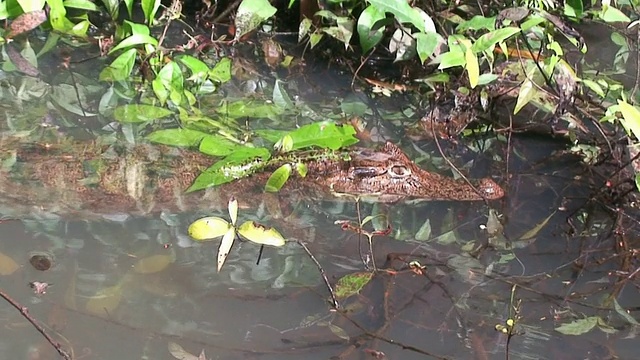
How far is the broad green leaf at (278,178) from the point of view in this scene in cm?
202

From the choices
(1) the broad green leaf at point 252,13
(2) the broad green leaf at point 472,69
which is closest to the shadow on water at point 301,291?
(2) the broad green leaf at point 472,69

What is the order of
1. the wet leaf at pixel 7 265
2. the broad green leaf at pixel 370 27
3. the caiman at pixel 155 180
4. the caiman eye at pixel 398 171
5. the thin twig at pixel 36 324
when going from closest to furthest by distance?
1. the thin twig at pixel 36 324
2. the wet leaf at pixel 7 265
3. the caiman at pixel 155 180
4. the caiman eye at pixel 398 171
5. the broad green leaf at pixel 370 27

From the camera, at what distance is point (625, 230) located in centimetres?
200

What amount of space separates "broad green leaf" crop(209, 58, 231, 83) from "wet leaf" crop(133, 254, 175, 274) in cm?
98

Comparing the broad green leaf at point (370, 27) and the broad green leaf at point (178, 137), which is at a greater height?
the broad green leaf at point (370, 27)

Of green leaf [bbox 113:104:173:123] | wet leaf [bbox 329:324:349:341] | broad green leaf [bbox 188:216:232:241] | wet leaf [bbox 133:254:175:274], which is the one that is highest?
broad green leaf [bbox 188:216:232:241]

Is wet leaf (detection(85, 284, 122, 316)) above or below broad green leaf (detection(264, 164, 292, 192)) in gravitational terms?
above

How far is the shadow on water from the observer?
1488mm

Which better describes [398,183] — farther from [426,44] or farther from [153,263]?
[153,263]

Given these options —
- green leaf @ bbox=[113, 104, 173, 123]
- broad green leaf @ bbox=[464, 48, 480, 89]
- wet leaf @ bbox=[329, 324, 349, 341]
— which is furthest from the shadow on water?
green leaf @ bbox=[113, 104, 173, 123]

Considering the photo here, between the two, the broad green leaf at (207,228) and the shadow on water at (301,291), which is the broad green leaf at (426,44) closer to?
the shadow on water at (301,291)

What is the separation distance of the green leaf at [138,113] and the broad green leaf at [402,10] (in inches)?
32.2

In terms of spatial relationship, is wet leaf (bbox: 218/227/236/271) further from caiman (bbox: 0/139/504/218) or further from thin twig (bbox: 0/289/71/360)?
caiman (bbox: 0/139/504/218)

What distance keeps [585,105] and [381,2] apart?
0.82m
